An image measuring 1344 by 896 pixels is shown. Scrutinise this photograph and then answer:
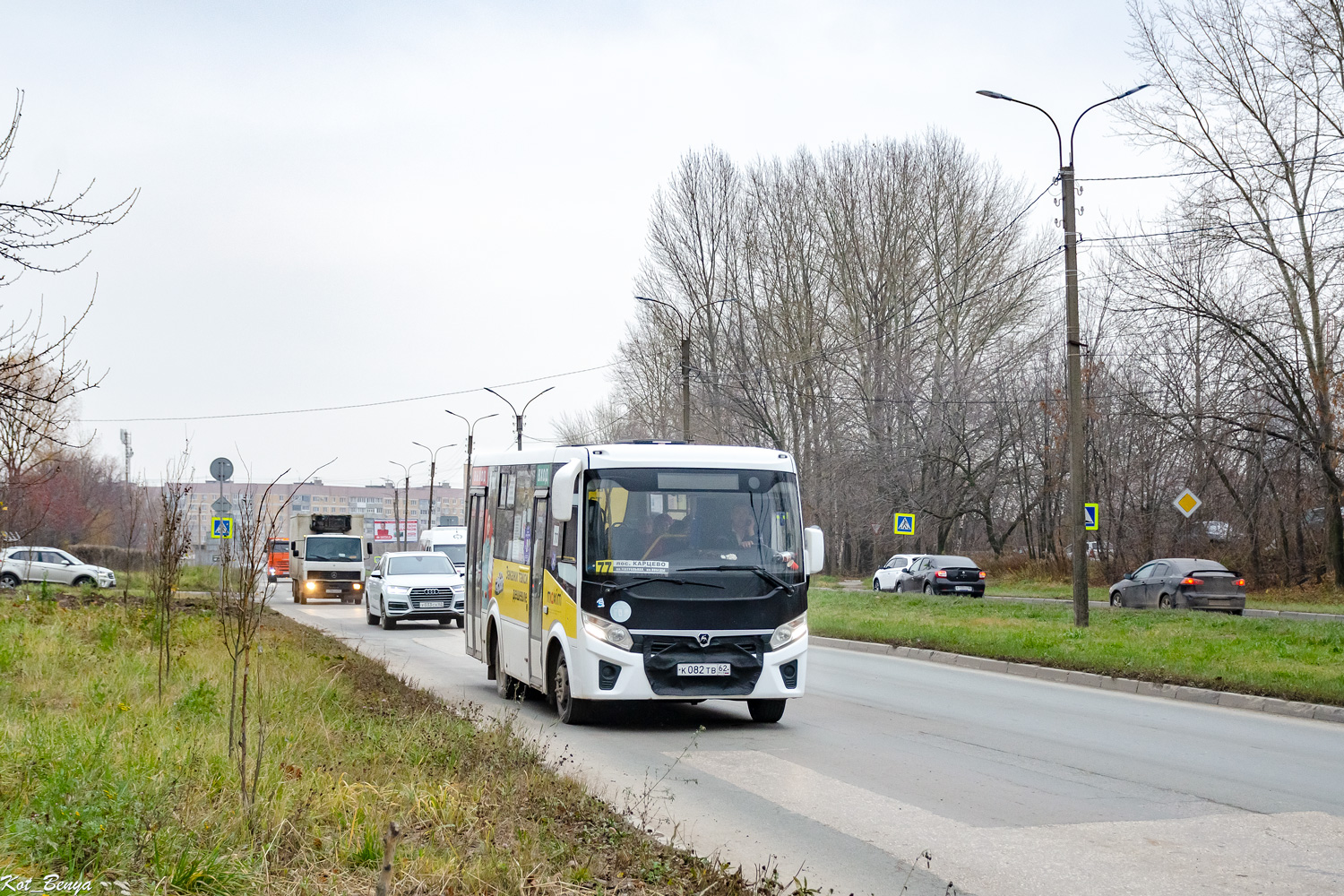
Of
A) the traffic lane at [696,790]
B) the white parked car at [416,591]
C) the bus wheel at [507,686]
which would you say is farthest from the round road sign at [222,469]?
the bus wheel at [507,686]

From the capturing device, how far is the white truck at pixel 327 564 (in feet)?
136

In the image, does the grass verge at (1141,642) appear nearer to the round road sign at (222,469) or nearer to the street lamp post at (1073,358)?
the street lamp post at (1073,358)

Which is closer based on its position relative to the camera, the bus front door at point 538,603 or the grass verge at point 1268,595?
the bus front door at point 538,603

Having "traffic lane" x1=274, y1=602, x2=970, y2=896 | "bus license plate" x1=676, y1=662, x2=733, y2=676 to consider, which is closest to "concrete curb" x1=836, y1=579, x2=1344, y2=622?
"traffic lane" x1=274, y1=602, x2=970, y2=896

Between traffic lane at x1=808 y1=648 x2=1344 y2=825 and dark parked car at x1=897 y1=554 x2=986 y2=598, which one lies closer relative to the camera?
traffic lane at x1=808 y1=648 x2=1344 y2=825

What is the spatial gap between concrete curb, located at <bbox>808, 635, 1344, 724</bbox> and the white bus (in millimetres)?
5179

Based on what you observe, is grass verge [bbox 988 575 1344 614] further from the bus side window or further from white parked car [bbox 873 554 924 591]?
the bus side window

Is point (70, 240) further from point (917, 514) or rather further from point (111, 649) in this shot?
point (917, 514)

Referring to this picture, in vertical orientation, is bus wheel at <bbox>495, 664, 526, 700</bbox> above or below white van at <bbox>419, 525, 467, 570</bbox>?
below

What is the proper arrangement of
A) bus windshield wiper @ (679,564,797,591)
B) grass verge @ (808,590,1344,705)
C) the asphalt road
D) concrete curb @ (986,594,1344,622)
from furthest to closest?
concrete curb @ (986,594,1344,622) < grass verge @ (808,590,1344,705) < bus windshield wiper @ (679,564,797,591) < the asphalt road

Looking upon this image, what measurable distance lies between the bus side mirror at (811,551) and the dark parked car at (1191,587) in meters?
21.9

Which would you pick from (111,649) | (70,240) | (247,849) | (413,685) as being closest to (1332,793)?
(247,849)

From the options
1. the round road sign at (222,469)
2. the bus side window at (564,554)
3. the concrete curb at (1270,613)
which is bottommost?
the concrete curb at (1270,613)

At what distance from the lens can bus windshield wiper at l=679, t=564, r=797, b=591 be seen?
38.9ft
